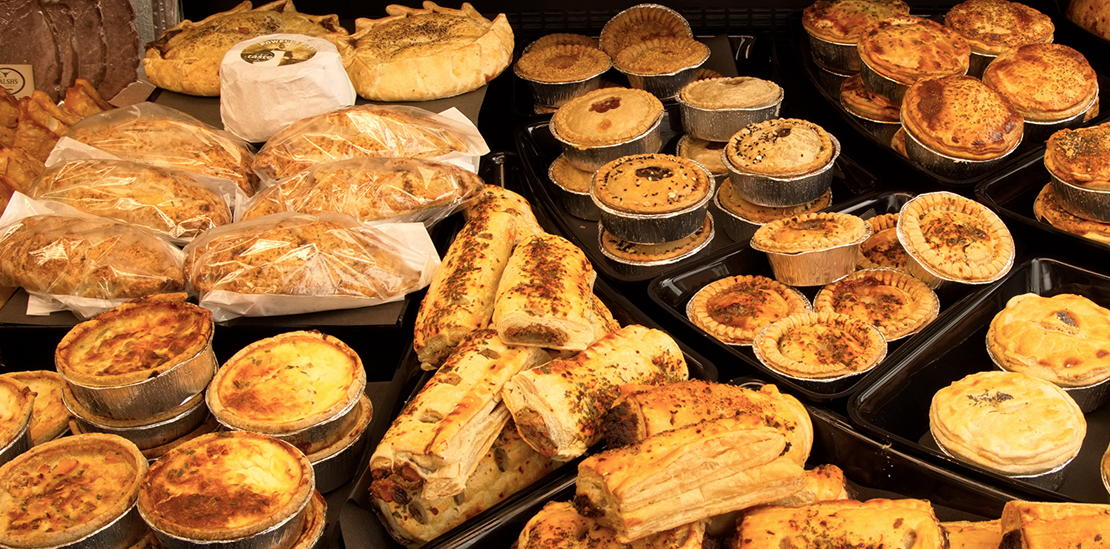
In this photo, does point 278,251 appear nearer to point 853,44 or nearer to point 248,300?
point 248,300

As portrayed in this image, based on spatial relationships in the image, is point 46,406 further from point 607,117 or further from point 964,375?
point 964,375

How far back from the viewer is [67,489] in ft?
6.68

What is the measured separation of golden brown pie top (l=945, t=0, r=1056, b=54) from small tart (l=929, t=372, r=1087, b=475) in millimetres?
2228

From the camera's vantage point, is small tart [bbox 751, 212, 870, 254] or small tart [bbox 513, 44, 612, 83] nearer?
small tart [bbox 751, 212, 870, 254]

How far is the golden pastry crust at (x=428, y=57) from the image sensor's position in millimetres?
4297

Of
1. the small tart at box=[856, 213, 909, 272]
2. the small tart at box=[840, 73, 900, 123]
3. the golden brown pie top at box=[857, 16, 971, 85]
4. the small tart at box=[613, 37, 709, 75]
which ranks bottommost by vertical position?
the small tart at box=[856, 213, 909, 272]

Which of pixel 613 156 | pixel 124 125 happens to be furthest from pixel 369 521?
pixel 124 125

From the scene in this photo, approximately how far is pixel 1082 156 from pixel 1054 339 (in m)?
0.99

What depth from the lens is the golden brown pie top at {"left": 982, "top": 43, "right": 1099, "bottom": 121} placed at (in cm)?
374

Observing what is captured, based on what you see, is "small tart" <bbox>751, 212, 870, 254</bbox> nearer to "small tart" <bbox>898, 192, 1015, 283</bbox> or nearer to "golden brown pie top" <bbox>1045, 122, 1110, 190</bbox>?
"small tart" <bbox>898, 192, 1015, 283</bbox>

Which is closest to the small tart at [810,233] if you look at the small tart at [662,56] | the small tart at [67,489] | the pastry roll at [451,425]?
the pastry roll at [451,425]

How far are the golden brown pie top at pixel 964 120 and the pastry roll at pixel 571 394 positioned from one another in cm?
190

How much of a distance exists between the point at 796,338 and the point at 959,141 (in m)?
1.33

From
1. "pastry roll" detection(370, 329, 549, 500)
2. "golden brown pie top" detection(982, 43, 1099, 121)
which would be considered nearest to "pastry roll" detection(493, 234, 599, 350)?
"pastry roll" detection(370, 329, 549, 500)
